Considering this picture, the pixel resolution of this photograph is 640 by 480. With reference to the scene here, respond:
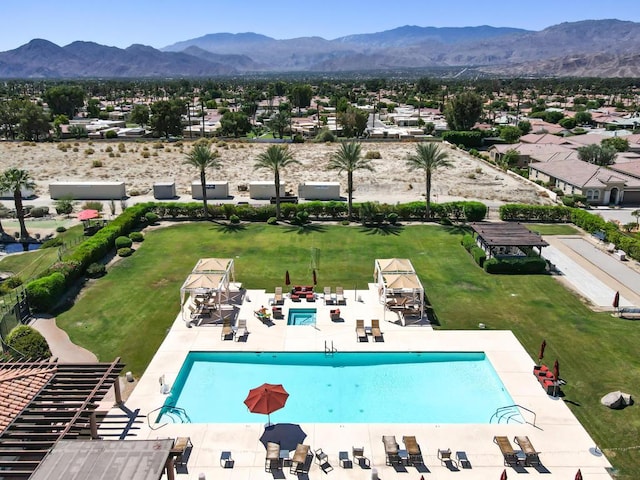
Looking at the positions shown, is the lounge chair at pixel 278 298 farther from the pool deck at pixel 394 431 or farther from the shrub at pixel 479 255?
the shrub at pixel 479 255

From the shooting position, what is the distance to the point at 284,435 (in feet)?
64.6

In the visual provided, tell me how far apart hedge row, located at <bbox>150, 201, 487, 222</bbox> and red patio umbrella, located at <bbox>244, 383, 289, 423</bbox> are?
28.4 meters

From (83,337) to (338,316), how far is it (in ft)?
43.7

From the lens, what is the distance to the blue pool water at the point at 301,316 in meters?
28.8

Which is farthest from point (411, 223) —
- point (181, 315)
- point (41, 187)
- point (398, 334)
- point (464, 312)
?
point (41, 187)

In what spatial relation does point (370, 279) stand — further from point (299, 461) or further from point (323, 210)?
point (299, 461)

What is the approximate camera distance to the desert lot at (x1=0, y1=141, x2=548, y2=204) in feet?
195

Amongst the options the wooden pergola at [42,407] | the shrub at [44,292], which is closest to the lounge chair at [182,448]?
the wooden pergola at [42,407]

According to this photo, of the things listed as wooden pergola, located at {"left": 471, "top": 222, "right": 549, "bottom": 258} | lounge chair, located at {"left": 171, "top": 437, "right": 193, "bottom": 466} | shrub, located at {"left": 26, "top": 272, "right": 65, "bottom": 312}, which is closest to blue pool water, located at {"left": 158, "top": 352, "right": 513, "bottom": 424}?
lounge chair, located at {"left": 171, "top": 437, "right": 193, "bottom": 466}

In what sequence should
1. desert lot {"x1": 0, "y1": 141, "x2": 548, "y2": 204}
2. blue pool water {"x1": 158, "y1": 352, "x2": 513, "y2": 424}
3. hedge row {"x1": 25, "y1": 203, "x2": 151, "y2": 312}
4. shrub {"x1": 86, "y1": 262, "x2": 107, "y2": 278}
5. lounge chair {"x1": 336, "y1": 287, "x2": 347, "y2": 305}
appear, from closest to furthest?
blue pool water {"x1": 158, "y1": 352, "x2": 513, "y2": 424} → hedge row {"x1": 25, "y1": 203, "x2": 151, "y2": 312} → lounge chair {"x1": 336, "y1": 287, "x2": 347, "y2": 305} → shrub {"x1": 86, "y1": 262, "x2": 107, "y2": 278} → desert lot {"x1": 0, "y1": 141, "x2": 548, "y2": 204}

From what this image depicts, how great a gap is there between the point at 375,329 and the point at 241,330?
22.9 feet

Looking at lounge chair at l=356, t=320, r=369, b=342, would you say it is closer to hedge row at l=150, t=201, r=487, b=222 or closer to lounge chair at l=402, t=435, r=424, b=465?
lounge chair at l=402, t=435, r=424, b=465

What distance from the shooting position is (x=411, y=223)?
4678 centimetres

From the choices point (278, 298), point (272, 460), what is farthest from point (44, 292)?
point (272, 460)
